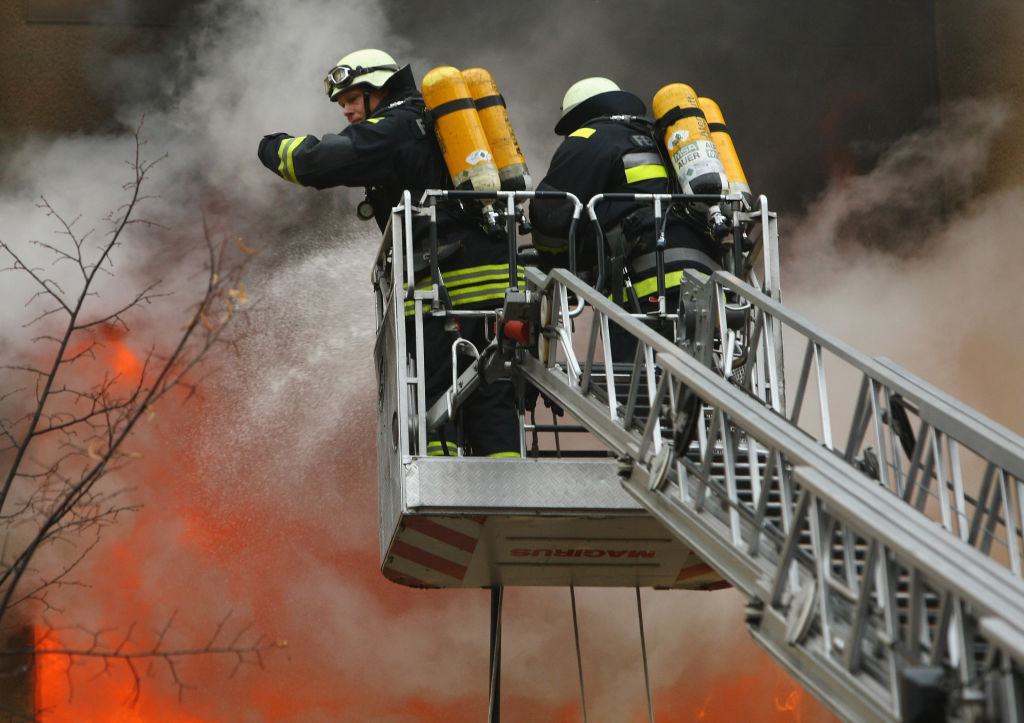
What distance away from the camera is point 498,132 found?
6777mm

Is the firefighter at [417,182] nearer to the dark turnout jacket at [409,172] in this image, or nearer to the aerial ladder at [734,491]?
the dark turnout jacket at [409,172]

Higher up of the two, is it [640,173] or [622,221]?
[640,173]

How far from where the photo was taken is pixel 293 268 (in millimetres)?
10969

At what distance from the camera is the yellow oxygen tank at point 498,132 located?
672 cm

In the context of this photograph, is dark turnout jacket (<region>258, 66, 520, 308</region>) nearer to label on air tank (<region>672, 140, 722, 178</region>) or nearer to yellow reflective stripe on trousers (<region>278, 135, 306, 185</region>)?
yellow reflective stripe on trousers (<region>278, 135, 306, 185</region>)

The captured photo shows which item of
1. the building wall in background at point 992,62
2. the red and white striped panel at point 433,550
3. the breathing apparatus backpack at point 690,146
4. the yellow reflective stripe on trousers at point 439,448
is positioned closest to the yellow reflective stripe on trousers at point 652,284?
the breathing apparatus backpack at point 690,146

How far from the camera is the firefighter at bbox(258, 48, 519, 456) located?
663 cm

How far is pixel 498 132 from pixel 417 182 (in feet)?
1.65

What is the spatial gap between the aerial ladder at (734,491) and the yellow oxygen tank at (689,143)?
92 mm

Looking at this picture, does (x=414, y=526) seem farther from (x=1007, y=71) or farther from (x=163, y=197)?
(x=1007, y=71)

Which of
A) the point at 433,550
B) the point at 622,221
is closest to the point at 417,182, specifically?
the point at 622,221

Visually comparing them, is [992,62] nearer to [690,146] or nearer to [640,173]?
[690,146]

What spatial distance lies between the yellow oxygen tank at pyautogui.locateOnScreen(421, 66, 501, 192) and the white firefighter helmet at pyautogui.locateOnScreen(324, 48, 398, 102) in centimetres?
54

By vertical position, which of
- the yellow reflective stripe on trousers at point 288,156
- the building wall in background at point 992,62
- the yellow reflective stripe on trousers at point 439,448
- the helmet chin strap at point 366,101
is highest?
the building wall in background at point 992,62
